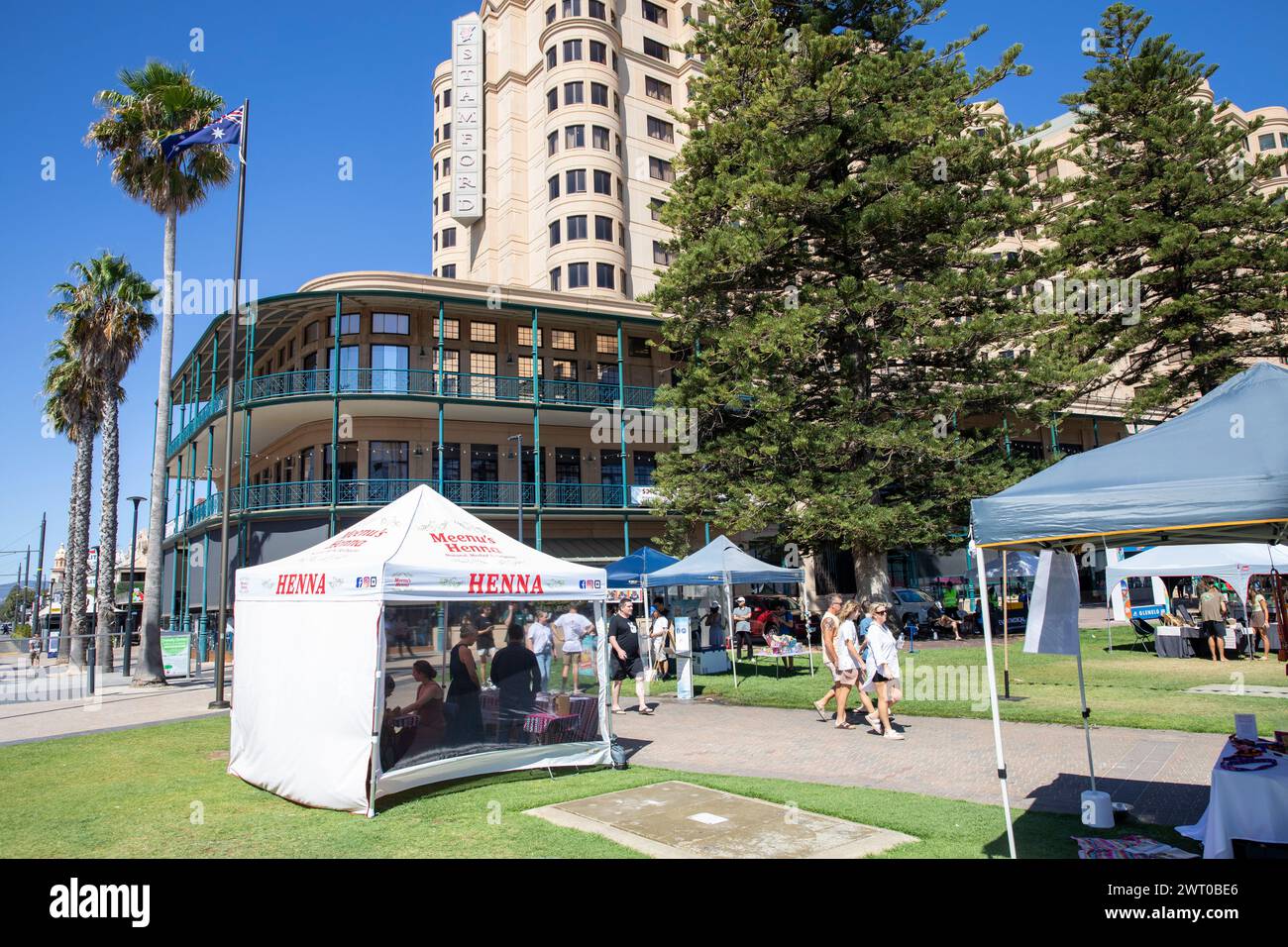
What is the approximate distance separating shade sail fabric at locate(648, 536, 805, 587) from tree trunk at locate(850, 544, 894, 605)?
6307 millimetres

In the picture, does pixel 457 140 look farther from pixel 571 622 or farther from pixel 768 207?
pixel 571 622

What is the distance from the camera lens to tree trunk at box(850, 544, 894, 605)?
2511 cm

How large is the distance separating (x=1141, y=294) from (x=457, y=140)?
1665 inches

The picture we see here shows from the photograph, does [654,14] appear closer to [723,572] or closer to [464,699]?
[723,572]

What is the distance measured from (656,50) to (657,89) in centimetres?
302

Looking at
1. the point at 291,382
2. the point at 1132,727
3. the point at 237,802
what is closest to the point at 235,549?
the point at 291,382

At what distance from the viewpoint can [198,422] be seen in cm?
3503

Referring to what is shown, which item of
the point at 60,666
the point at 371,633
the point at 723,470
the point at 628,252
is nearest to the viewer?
the point at 371,633

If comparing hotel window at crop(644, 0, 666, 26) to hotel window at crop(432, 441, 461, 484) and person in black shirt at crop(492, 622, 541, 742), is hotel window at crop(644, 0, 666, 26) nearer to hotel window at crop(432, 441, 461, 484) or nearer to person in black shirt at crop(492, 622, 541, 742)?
hotel window at crop(432, 441, 461, 484)

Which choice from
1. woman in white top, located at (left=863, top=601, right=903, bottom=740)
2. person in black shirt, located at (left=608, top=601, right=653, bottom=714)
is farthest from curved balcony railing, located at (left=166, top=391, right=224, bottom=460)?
woman in white top, located at (left=863, top=601, right=903, bottom=740)

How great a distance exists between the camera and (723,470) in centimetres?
2688

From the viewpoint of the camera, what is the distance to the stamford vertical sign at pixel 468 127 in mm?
54094

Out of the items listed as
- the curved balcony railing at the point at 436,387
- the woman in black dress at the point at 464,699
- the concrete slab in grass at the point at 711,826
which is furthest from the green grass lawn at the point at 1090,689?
the curved balcony railing at the point at 436,387

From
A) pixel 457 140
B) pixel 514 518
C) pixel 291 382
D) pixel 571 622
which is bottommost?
pixel 571 622
